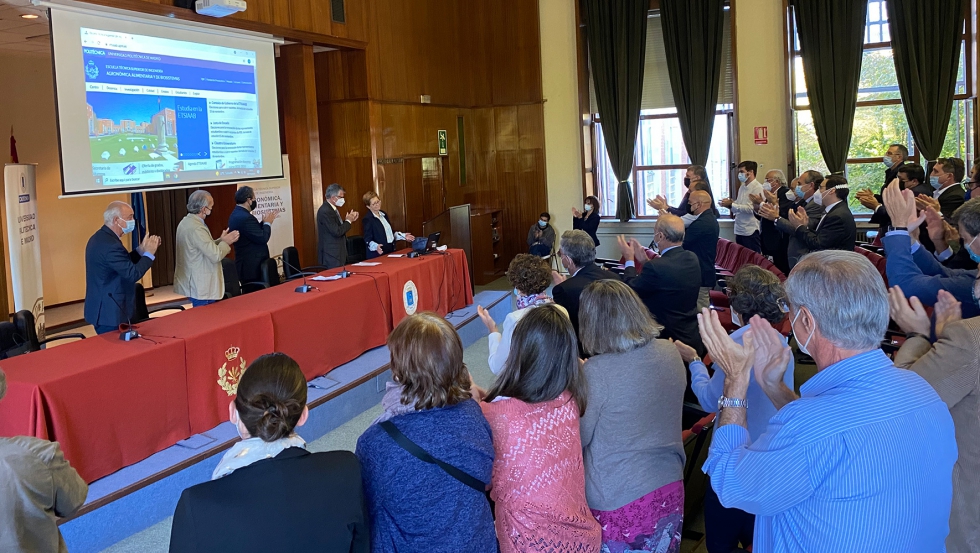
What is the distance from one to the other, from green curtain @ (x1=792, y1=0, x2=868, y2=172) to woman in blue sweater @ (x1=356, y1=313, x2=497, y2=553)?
8782 millimetres

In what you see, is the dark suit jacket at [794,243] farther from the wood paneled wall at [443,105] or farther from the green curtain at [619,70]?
the wood paneled wall at [443,105]

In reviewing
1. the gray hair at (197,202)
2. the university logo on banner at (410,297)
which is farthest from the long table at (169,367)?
the gray hair at (197,202)

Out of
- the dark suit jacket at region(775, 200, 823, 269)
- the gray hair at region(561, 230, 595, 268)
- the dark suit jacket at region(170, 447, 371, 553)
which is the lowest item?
the dark suit jacket at region(170, 447, 371, 553)

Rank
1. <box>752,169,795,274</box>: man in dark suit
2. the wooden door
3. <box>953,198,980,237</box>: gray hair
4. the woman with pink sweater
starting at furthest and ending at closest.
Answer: the wooden door → <box>752,169,795,274</box>: man in dark suit → <box>953,198,980,237</box>: gray hair → the woman with pink sweater

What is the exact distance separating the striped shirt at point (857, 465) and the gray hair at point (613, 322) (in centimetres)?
108

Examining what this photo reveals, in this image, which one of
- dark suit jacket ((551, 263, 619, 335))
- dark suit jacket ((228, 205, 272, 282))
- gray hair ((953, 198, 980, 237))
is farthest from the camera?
dark suit jacket ((228, 205, 272, 282))

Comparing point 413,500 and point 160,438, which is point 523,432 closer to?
point 413,500

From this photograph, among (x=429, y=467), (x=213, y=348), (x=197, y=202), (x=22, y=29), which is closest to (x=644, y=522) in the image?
(x=429, y=467)

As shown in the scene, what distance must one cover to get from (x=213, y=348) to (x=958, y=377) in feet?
12.2

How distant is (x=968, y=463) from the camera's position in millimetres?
2320

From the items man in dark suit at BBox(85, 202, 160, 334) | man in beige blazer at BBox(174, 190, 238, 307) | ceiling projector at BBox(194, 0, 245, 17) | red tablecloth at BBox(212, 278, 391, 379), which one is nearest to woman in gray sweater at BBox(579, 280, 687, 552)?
red tablecloth at BBox(212, 278, 391, 379)

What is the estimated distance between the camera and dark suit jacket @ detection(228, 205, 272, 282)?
6875mm

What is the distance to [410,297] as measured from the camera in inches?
263

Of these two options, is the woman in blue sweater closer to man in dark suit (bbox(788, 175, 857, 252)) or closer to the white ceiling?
man in dark suit (bbox(788, 175, 857, 252))
